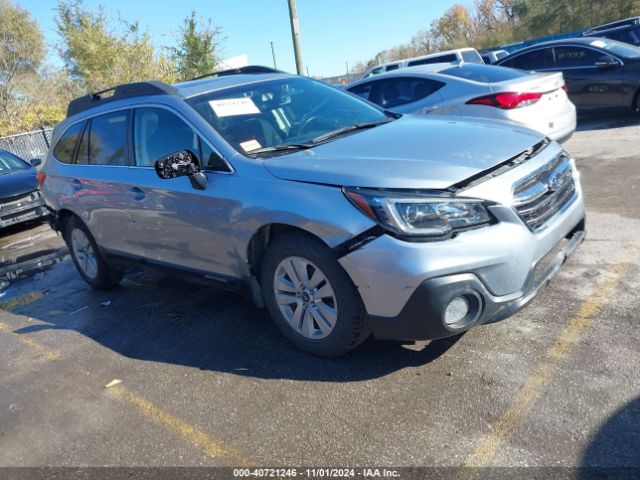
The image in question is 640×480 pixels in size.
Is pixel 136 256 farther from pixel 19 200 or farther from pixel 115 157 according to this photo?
pixel 19 200

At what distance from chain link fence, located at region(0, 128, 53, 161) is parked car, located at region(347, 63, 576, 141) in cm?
1781

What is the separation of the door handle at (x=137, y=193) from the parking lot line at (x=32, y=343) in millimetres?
1351

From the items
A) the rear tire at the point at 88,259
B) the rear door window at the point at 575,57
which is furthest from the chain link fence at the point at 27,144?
the rear door window at the point at 575,57

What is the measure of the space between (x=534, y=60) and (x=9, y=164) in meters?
10.5

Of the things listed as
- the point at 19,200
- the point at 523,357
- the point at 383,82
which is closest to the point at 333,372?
the point at 523,357

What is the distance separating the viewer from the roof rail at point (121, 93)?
14.3 ft

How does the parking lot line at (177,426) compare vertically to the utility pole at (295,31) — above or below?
below

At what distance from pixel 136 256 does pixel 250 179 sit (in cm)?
181

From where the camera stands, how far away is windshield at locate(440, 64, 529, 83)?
23.6 feet

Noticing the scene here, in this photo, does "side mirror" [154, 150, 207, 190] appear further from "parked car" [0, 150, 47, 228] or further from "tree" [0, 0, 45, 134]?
"tree" [0, 0, 45, 134]

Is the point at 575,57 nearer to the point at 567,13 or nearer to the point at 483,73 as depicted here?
the point at 483,73

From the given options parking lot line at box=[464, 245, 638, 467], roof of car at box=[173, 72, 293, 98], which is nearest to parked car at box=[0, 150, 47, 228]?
roof of car at box=[173, 72, 293, 98]

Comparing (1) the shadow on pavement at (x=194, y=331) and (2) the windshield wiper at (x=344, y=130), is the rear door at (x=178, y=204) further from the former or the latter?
(2) the windshield wiper at (x=344, y=130)

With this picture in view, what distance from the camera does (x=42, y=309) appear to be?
214 inches
